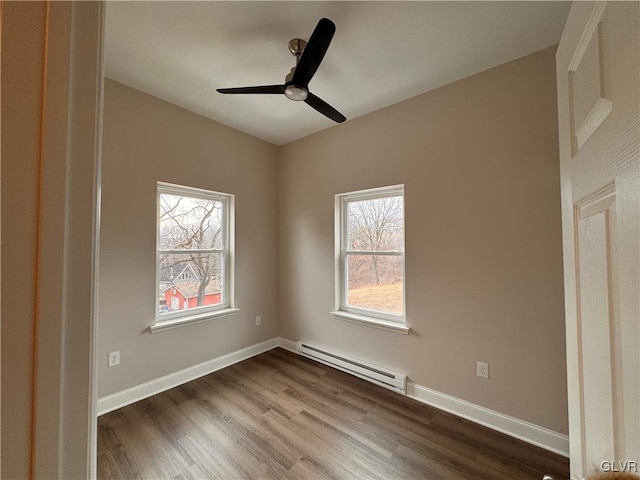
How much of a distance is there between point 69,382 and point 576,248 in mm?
1143

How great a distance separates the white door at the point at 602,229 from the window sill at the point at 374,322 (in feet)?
5.13

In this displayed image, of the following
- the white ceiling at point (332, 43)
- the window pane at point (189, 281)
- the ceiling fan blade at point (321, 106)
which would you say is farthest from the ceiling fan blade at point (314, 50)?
the window pane at point (189, 281)

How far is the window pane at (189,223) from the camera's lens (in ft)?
8.18

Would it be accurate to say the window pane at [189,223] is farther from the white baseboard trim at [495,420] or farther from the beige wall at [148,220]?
the white baseboard trim at [495,420]

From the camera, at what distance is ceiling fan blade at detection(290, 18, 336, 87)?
1265mm

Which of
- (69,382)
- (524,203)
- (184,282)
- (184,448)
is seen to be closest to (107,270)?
(184,282)

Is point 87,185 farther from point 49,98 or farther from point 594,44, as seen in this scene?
point 594,44

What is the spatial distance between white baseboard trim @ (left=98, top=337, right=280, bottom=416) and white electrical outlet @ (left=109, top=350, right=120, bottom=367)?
241mm

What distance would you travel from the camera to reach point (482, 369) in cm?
193

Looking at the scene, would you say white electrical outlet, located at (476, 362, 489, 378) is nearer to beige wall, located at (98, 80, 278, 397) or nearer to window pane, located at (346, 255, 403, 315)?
window pane, located at (346, 255, 403, 315)

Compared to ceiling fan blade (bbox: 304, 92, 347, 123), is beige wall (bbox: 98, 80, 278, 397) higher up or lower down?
lower down

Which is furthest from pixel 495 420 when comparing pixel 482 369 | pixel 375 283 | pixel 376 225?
pixel 376 225

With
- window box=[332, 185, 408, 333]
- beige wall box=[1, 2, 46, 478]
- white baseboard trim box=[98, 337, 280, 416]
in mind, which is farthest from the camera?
window box=[332, 185, 408, 333]

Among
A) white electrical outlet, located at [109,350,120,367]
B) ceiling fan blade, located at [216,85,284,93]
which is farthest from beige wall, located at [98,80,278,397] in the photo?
ceiling fan blade, located at [216,85,284,93]
